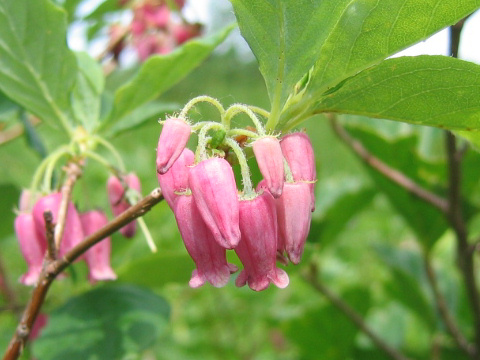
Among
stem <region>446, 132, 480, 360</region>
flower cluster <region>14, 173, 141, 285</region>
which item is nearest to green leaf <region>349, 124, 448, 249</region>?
stem <region>446, 132, 480, 360</region>

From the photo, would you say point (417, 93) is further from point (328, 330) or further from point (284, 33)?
point (328, 330)

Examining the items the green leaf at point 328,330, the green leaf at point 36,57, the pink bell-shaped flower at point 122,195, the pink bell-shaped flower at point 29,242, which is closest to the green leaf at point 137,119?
the green leaf at point 36,57

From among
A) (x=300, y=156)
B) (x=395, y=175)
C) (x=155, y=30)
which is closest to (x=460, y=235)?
(x=395, y=175)

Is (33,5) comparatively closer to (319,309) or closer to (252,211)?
(252,211)

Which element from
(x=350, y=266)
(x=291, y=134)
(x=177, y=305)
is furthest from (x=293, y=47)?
(x=350, y=266)

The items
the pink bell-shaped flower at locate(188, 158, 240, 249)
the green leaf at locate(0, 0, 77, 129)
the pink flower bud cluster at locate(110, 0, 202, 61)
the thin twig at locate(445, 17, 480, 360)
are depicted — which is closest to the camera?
the pink bell-shaped flower at locate(188, 158, 240, 249)

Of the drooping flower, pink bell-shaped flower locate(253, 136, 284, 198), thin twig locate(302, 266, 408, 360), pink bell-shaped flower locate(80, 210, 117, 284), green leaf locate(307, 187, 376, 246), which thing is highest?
pink bell-shaped flower locate(253, 136, 284, 198)

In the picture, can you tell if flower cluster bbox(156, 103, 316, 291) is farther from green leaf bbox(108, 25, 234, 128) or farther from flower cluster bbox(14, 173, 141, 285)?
green leaf bbox(108, 25, 234, 128)
